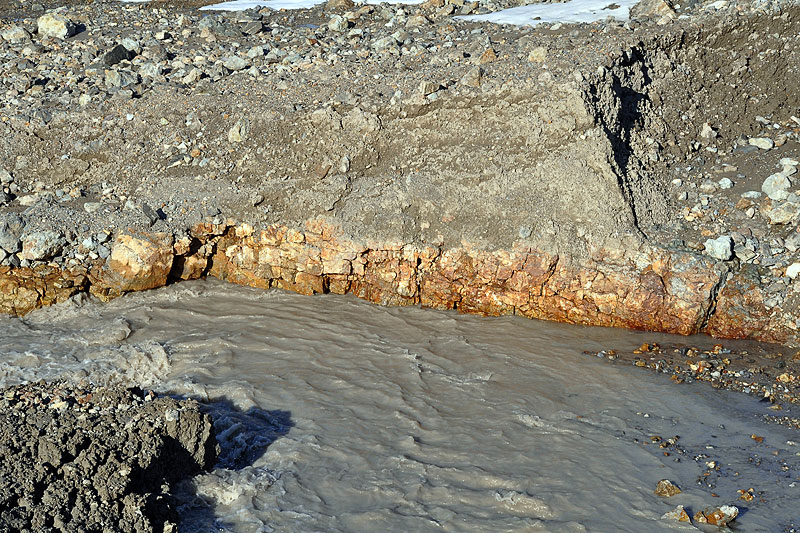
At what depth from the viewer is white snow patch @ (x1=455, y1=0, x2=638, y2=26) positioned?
28.1ft

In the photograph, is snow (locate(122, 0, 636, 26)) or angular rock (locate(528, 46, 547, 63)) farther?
snow (locate(122, 0, 636, 26))

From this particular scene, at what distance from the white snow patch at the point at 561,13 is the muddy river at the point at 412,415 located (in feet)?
13.4

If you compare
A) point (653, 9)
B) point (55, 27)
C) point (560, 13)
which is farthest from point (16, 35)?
point (653, 9)

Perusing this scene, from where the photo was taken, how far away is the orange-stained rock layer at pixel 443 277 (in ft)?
20.1

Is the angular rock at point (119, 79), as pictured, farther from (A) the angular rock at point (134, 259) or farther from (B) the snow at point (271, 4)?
(B) the snow at point (271, 4)

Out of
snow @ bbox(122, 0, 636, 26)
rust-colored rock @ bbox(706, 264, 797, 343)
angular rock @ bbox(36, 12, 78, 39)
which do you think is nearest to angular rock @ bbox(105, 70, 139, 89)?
angular rock @ bbox(36, 12, 78, 39)

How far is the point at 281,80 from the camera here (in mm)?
7652

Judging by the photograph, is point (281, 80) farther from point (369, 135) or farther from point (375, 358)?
point (375, 358)

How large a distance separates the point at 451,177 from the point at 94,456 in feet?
12.8

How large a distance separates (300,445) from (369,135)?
3311mm

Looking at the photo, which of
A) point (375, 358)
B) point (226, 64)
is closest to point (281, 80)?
point (226, 64)

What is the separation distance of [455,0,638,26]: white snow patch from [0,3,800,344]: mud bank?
2.29ft

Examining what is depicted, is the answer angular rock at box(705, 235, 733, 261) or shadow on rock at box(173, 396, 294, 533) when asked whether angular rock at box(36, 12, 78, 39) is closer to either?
shadow on rock at box(173, 396, 294, 533)

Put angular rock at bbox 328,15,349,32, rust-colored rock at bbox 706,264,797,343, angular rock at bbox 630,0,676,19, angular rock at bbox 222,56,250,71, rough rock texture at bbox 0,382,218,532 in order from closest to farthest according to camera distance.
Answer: rough rock texture at bbox 0,382,218,532
rust-colored rock at bbox 706,264,797,343
angular rock at bbox 222,56,250,71
angular rock at bbox 630,0,676,19
angular rock at bbox 328,15,349,32
